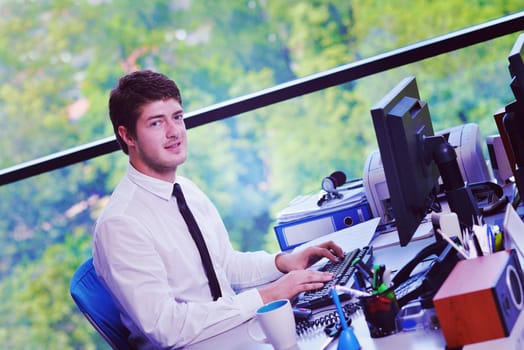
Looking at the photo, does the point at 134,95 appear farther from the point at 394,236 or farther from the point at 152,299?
the point at 394,236

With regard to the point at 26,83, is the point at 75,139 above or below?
below

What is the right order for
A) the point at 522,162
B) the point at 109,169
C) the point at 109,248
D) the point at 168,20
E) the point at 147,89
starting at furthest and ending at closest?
the point at 168,20, the point at 109,169, the point at 147,89, the point at 109,248, the point at 522,162

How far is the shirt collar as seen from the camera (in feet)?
6.43

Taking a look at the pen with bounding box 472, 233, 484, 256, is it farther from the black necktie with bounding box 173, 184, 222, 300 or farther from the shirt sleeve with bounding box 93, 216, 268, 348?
the black necktie with bounding box 173, 184, 222, 300

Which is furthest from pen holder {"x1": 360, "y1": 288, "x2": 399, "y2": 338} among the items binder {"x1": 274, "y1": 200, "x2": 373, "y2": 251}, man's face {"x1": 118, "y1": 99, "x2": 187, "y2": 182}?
binder {"x1": 274, "y1": 200, "x2": 373, "y2": 251}

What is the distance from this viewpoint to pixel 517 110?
5.14 ft

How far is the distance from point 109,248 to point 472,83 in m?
6.94

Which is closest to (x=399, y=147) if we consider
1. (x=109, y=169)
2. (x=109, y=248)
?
(x=109, y=248)

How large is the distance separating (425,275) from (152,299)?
→ 629 millimetres

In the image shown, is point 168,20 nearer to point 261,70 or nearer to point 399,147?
point 261,70

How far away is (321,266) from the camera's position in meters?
1.97

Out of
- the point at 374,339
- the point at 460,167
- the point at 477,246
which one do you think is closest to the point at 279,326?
the point at 374,339

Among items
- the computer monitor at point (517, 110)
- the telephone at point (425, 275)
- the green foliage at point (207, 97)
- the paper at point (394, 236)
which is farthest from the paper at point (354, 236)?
the green foliage at point (207, 97)

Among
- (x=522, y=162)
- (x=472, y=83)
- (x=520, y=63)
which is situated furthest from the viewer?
(x=472, y=83)
